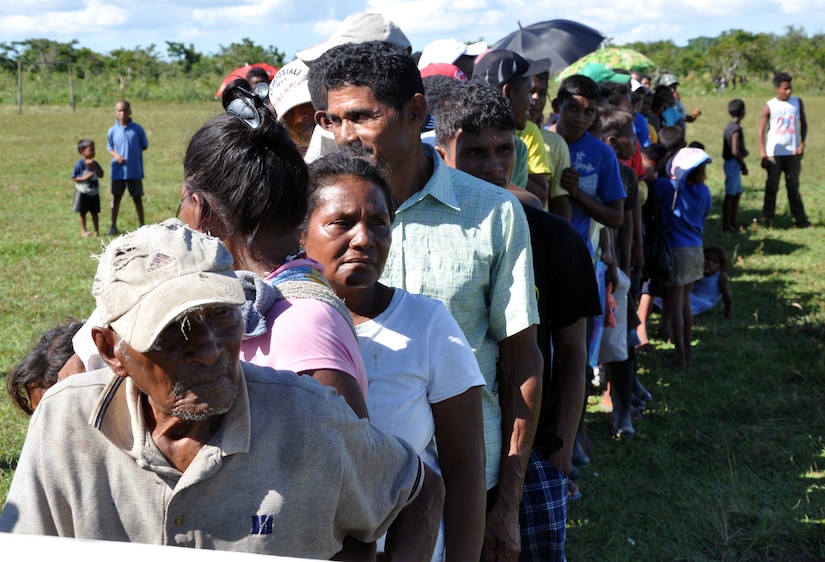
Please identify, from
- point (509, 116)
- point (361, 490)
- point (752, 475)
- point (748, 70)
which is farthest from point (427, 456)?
point (748, 70)

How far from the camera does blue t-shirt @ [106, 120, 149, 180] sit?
1275cm

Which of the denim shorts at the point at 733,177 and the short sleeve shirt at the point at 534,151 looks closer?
the short sleeve shirt at the point at 534,151

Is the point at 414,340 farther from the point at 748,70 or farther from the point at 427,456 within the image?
the point at 748,70

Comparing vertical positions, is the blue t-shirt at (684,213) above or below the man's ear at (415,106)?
below

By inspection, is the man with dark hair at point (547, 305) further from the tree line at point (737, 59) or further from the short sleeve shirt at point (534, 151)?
the tree line at point (737, 59)

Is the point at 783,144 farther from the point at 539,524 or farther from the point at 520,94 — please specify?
the point at 539,524

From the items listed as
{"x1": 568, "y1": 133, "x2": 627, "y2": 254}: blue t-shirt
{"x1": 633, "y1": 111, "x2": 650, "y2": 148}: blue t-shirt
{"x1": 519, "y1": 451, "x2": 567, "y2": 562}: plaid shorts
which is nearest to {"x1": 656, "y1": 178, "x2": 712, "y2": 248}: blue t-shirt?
{"x1": 633, "y1": 111, "x2": 650, "y2": 148}: blue t-shirt

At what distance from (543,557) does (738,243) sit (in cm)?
968

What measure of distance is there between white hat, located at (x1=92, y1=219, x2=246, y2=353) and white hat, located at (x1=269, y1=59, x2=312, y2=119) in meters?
2.06

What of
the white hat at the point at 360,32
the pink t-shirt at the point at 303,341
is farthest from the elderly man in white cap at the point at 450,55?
the pink t-shirt at the point at 303,341

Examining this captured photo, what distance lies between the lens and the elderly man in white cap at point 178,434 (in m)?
1.41

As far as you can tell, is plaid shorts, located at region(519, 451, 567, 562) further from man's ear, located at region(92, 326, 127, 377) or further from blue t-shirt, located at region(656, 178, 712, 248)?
blue t-shirt, located at region(656, 178, 712, 248)

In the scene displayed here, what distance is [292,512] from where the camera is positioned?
1479 mm

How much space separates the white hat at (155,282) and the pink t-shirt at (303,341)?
22 cm
